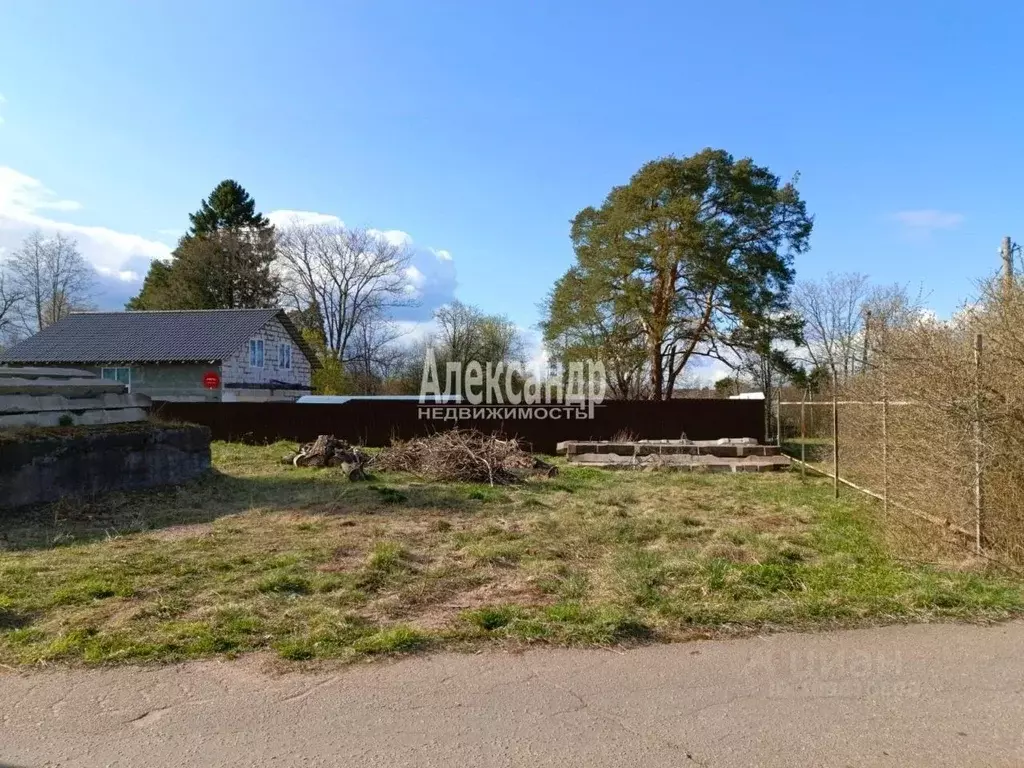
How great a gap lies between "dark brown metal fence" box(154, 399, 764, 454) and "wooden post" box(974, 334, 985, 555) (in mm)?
11994

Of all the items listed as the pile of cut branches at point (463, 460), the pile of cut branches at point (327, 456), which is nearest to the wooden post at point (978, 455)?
the pile of cut branches at point (463, 460)

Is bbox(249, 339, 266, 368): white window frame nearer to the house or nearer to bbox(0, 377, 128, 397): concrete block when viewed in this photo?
the house

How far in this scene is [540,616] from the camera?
450cm

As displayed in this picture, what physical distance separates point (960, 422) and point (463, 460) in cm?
839

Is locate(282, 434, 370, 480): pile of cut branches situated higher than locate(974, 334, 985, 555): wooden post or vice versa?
locate(974, 334, 985, 555): wooden post

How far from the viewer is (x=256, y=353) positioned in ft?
94.0

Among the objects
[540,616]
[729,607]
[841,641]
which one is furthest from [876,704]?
[540,616]

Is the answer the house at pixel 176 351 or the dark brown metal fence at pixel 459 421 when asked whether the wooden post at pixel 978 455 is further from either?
the house at pixel 176 351

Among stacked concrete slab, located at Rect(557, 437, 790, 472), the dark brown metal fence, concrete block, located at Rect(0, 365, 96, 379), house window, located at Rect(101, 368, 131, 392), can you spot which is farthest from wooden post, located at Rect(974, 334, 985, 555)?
house window, located at Rect(101, 368, 131, 392)

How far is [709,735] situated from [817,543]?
15.4 feet

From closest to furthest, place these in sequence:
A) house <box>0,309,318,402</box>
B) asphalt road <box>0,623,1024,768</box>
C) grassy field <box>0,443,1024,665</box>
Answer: asphalt road <box>0,623,1024,768</box>, grassy field <box>0,443,1024,665</box>, house <box>0,309,318,402</box>

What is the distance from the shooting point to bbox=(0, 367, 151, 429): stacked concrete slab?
9.58 metres

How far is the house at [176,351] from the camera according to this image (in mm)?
26703

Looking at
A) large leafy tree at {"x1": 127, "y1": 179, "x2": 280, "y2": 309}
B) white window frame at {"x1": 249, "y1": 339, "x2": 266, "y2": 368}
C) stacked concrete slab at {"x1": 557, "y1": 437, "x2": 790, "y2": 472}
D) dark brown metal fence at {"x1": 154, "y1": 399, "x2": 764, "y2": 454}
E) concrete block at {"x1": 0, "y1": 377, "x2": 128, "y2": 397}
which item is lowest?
stacked concrete slab at {"x1": 557, "y1": 437, "x2": 790, "y2": 472}
